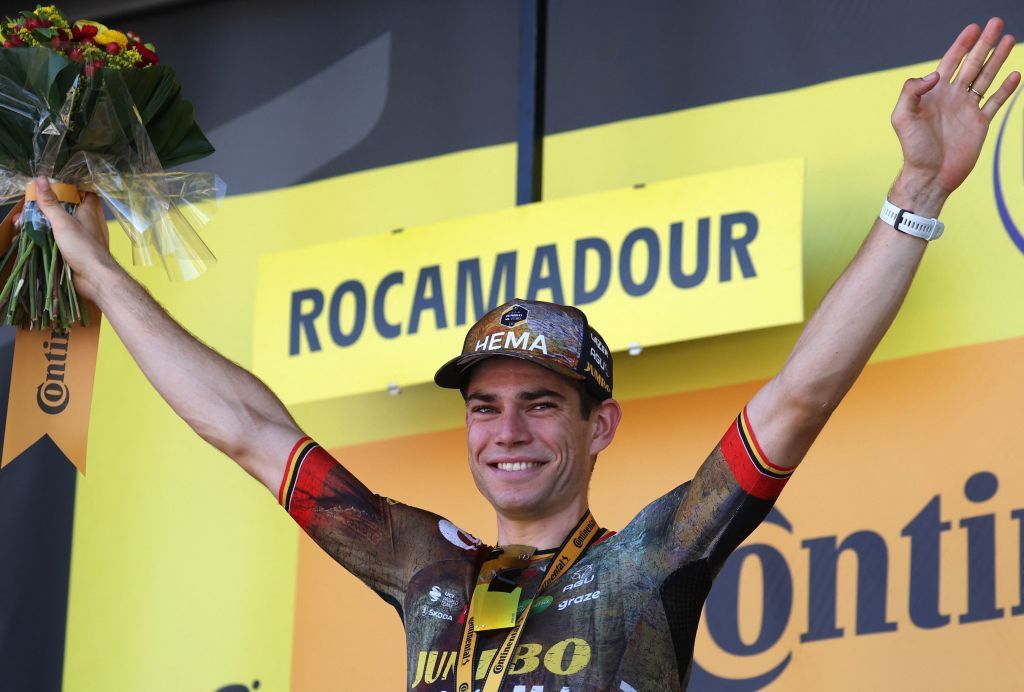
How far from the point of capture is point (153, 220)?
310 cm

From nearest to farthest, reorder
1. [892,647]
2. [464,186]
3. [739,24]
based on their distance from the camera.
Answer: [892,647] → [739,24] → [464,186]

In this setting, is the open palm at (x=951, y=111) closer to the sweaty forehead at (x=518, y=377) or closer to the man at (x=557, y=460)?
the man at (x=557, y=460)

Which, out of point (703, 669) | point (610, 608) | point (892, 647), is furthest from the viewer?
point (703, 669)

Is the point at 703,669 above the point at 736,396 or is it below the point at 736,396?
below

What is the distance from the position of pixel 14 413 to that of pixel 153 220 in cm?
42

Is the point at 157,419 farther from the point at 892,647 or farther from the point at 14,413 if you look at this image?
the point at 892,647

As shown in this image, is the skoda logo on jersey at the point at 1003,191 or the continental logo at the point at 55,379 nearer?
the continental logo at the point at 55,379

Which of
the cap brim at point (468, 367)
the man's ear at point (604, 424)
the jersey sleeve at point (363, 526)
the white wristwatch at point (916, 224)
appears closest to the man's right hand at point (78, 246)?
the jersey sleeve at point (363, 526)

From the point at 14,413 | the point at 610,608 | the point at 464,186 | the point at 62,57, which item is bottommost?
the point at 610,608

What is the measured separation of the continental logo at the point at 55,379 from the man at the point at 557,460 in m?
0.16

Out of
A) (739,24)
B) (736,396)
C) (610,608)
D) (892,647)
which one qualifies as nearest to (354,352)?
(736,396)

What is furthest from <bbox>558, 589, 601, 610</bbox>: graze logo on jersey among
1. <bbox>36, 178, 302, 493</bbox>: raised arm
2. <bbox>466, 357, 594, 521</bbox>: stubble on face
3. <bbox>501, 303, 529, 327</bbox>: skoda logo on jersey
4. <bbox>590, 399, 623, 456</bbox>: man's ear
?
<bbox>36, 178, 302, 493</bbox>: raised arm

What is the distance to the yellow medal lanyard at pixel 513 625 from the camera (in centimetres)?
250

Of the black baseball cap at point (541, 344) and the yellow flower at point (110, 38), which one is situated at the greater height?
the yellow flower at point (110, 38)
